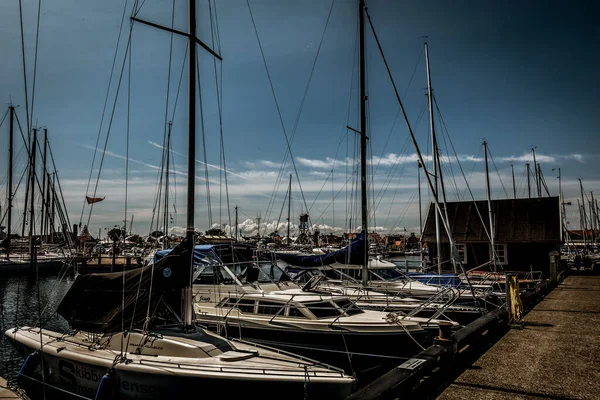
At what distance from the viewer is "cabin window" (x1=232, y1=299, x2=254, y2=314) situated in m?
13.3

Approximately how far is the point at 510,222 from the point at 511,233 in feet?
3.69

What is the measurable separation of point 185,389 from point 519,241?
Result: 2710cm

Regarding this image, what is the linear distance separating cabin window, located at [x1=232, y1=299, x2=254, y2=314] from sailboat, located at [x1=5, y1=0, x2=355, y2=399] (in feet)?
11.8

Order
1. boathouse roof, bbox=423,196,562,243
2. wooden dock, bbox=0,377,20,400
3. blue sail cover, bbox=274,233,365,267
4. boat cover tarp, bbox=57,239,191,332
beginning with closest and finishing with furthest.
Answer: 1. wooden dock, bbox=0,377,20,400
2. boat cover tarp, bbox=57,239,191,332
3. blue sail cover, bbox=274,233,365,267
4. boathouse roof, bbox=423,196,562,243

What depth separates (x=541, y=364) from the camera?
28.8ft

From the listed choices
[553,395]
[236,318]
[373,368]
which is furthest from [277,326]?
[553,395]

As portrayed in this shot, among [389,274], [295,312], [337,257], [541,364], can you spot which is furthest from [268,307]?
[389,274]

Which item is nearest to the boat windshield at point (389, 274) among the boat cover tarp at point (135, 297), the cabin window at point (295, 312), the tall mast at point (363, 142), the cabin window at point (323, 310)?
the tall mast at point (363, 142)

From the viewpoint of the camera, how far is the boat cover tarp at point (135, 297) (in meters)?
8.59

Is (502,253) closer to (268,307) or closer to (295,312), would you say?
(295,312)

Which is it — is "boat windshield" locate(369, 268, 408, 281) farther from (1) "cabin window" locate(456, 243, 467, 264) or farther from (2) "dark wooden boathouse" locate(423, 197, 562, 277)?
(1) "cabin window" locate(456, 243, 467, 264)

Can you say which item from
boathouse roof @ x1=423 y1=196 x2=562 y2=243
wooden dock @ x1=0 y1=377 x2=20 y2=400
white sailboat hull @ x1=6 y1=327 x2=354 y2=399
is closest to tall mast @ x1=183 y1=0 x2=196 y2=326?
white sailboat hull @ x1=6 y1=327 x2=354 y2=399

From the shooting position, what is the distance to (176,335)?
8805mm

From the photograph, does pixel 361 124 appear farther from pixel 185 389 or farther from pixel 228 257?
pixel 185 389
